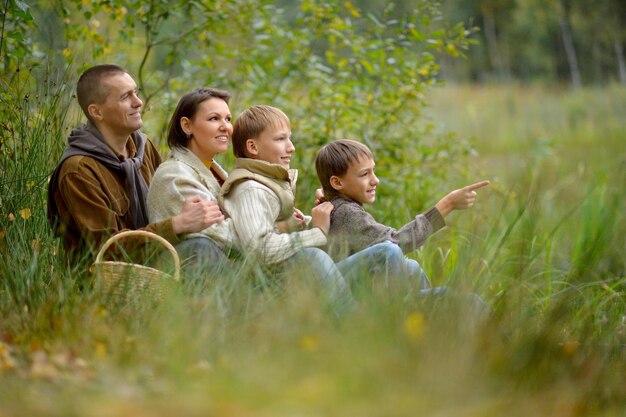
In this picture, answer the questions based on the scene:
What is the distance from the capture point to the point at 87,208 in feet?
12.8

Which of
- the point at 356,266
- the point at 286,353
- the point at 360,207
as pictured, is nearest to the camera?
the point at 286,353

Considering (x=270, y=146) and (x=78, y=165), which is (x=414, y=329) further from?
(x=78, y=165)

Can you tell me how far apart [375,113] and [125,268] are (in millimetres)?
3565

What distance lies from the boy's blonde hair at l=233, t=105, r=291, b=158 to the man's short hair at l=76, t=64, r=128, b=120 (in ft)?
1.88

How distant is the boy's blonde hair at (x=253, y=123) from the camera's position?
412 centimetres

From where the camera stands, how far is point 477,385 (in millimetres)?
2512

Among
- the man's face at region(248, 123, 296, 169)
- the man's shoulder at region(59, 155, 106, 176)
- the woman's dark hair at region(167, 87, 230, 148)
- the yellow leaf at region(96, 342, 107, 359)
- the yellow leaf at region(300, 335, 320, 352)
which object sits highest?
the woman's dark hair at region(167, 87, 230, 148)

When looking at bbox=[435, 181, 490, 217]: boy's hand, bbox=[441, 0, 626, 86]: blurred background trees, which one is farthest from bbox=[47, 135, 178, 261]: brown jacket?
bbox=[441, 0, 626, 86]: blurred background trees

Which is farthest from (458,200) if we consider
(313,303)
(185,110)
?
(313,303)

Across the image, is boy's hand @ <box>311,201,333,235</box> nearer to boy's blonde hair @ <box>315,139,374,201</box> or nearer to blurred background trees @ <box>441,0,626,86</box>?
boy's blonde hair @ <box>315,139,374,201</box>

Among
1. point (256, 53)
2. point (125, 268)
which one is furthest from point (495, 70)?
point (125, 268)

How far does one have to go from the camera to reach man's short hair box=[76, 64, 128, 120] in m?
4.12

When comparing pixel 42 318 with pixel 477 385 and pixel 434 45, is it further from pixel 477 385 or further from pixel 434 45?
pixel 434 45

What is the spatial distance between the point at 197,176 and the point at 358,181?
689 millimetres
